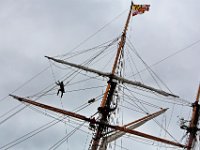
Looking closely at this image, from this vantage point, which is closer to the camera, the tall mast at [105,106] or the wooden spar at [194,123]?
the tall mast at [105,106]

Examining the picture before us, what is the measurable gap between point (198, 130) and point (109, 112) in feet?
43.6

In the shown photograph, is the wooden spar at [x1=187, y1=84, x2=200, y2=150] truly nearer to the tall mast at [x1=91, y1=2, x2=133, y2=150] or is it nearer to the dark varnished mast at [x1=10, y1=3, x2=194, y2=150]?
the dark varnished mast at [x1=10, y1=3, x2=194, y2=150]

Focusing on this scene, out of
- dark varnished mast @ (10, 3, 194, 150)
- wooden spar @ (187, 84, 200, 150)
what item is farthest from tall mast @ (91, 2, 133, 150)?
wooden spar @ (187, 84, 200, 150)

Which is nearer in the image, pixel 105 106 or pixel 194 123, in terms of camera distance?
pixel 105 106

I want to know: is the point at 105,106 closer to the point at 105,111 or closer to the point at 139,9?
the point at 105,111

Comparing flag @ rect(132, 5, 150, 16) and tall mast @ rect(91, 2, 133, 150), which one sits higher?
flag @ rect(132, 5, 150, 16)

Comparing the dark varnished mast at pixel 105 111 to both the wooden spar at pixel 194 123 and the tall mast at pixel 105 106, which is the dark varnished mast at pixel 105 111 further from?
the wooden spar at pixel 194 123

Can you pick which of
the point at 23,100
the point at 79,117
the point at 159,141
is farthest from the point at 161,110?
the point at 23,100

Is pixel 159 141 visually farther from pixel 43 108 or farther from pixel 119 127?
pixel 43 108

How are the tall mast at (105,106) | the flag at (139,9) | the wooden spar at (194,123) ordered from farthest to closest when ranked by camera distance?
the wooden spar at (194,123) < the flag at (139,9) < the tall mast at (105,106)

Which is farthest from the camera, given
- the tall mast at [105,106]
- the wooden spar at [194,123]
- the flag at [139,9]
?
the wooden spar at [194,123]

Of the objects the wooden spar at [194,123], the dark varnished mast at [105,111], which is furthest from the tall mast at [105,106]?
the wooden spar at [194,123]

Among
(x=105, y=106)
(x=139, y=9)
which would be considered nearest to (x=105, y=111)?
(x=105, y=106)

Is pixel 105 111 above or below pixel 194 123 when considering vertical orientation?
below
